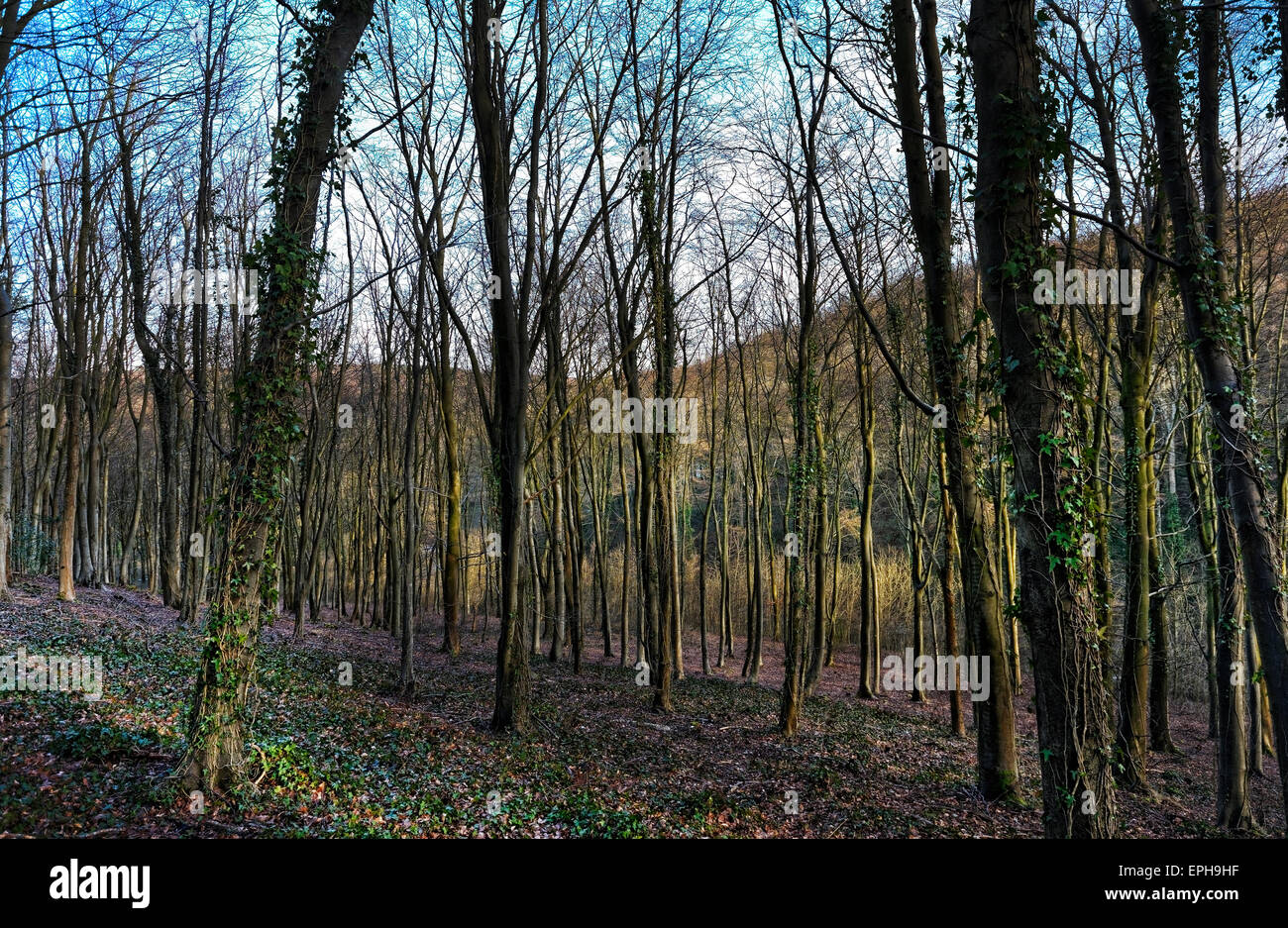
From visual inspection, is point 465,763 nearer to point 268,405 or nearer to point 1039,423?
point 268,405

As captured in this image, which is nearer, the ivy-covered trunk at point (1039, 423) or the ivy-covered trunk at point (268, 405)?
the ivy-covered trunk at point (1039, 423)

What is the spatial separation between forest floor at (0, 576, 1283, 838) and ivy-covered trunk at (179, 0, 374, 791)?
377 millimetres

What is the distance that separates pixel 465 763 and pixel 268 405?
4.12 m

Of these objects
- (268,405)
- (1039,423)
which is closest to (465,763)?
(268,405)

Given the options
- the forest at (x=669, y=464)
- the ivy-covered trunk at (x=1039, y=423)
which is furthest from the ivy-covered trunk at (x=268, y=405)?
the ivy-covered trunk at (x=1039, y=423)

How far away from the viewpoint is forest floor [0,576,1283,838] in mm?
4602

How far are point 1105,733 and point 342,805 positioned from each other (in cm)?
543

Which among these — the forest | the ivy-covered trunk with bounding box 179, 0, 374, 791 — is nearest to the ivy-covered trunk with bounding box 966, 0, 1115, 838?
the forest

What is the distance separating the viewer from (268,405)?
520 centimetres

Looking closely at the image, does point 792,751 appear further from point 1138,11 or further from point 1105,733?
point 1138,11

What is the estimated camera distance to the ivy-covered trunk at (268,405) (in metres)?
4.80

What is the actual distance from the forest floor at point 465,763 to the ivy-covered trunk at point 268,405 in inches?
14.8

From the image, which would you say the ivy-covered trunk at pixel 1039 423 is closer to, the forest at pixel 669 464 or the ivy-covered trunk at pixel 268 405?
the forest at pixel 669 464
